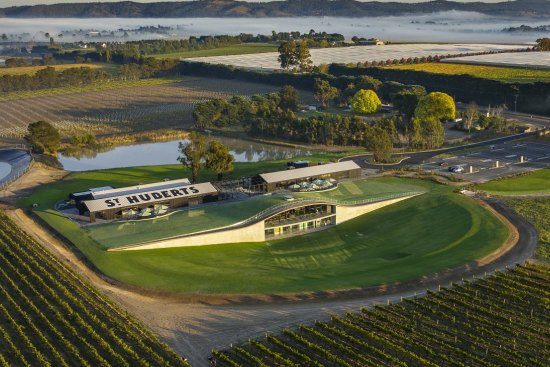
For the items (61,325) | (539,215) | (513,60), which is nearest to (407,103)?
(539,215)

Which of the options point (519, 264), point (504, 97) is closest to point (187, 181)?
point (519, 264)

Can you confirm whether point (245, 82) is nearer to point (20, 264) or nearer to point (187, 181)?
point (187, 181)

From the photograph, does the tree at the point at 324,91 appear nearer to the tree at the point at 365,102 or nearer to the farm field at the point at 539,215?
the tree at the point at 365,102

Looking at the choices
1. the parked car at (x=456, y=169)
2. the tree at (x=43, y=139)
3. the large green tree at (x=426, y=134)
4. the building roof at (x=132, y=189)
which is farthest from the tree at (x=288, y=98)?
the building roof at (x=132, y=189)

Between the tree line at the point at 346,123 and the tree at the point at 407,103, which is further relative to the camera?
the tree at the point at 407,103

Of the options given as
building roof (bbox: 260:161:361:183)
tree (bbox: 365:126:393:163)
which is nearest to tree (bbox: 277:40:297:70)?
tree (bbox: 365:126:393:163)
